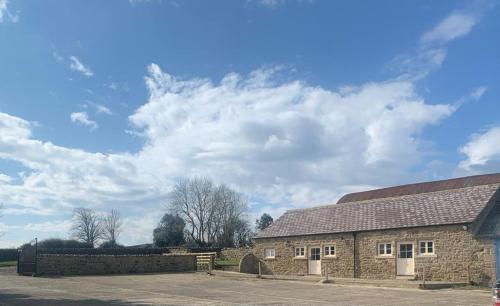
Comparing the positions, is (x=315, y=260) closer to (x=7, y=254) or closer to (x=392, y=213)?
(x=392, y=213)

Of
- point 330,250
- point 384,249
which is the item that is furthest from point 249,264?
point 384,249

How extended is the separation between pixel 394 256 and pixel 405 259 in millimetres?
589

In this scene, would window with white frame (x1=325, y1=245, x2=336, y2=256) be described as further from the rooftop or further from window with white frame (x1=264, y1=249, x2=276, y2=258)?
window with white frame (x1=264, y1=249, x2=276, y2=258)

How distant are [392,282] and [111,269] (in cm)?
2026

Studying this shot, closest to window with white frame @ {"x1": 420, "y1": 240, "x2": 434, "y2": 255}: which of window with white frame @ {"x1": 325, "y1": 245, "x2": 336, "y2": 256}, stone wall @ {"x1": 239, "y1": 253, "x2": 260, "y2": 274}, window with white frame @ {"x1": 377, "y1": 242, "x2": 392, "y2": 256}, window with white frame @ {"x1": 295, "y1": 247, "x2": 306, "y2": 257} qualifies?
window with white frame @ {"x1": 377, "y1": 242, "x2": 392, "y2": 256}

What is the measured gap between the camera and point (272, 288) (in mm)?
22984

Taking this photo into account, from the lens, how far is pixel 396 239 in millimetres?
26703

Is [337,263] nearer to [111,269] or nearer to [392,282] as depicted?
[392,282]

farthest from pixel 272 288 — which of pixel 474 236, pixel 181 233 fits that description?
pixel 181 233

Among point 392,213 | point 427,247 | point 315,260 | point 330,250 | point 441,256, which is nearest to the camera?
point 441,256

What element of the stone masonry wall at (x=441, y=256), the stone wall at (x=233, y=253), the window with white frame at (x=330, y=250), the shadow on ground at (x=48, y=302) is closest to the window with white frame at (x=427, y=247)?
the stone masonry wall at (x=441, y=256)

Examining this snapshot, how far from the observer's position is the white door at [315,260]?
30.6m

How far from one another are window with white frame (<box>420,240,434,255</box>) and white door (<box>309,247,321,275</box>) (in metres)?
6.72

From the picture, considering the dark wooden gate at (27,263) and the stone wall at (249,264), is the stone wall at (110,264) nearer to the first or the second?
the dark wooden gate at (27,263)
